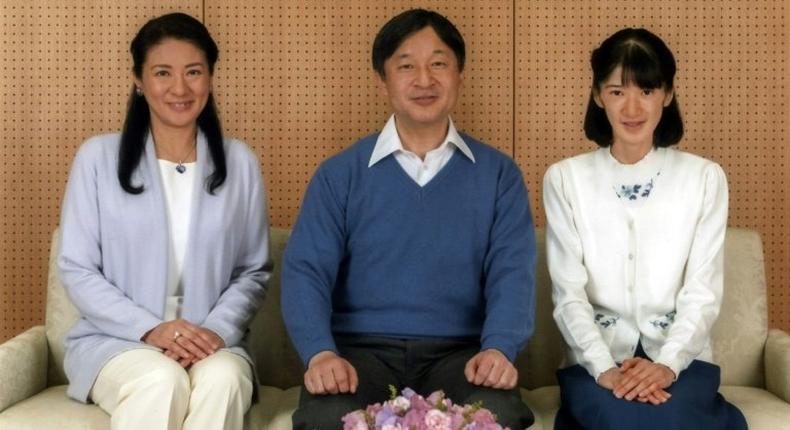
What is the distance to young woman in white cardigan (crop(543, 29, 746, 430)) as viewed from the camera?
3.65m

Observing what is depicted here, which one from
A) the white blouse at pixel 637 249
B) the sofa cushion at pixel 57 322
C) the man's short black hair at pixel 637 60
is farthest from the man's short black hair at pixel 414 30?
the sofa cushion at pixel 57 322

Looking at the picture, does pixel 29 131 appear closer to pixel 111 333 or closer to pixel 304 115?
pixel 304 115

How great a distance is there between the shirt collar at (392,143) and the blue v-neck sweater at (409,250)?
0.8 inches

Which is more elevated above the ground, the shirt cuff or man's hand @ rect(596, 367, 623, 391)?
the shirt cuff

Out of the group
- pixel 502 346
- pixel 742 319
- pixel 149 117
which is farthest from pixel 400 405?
pixel 742 319

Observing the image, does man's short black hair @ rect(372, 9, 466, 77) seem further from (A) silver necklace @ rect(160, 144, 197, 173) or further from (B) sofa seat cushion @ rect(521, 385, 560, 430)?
(B) sofa seat cushion @ rect(521, 385, 560, 430)

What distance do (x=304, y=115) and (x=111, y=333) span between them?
59.3 inches

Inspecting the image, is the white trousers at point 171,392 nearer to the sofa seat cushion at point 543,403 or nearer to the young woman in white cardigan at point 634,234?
the sofa seat cushion at point 543,403

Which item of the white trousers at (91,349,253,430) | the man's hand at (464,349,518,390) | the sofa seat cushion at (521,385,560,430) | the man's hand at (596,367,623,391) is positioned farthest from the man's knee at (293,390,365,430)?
the man's hand at (596,367,623,391)

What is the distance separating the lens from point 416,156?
150 inches

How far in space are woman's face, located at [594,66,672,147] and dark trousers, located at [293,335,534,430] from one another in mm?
792

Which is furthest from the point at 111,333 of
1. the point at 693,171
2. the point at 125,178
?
the point at 693,171

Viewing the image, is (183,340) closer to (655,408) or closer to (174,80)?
(174,80)

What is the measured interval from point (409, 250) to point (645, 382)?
79 cm
